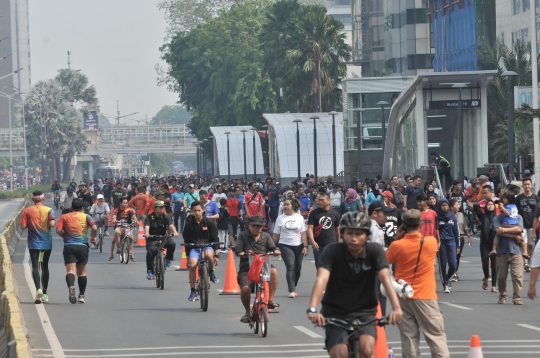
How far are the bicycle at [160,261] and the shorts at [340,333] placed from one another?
39.0 ft

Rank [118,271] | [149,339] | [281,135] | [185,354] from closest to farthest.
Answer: [185,354], [149,339], [118,271], [281,135]

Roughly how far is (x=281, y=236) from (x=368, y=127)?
158ft

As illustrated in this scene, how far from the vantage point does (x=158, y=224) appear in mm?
20156

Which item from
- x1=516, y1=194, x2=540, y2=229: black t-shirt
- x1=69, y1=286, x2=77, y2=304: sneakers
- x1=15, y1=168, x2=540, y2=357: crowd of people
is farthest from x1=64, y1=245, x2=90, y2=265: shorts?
x1=516, y1=194, x2=540, y2=229: black t-shirt

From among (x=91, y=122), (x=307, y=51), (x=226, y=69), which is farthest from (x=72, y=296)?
(x=91, y=122)

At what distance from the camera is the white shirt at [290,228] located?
1731 centimetres

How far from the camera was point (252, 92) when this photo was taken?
283 feet

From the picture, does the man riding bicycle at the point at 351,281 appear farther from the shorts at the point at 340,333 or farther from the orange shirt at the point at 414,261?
the orange shirt at the point at 414,261

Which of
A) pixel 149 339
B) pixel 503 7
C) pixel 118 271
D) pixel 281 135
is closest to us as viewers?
pixel 149 339

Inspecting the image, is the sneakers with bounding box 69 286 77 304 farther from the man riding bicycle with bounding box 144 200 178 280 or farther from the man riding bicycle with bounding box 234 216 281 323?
the man riding bicycle with bounding box 234 216 281 323

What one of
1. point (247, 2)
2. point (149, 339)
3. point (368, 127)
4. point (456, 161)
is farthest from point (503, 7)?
point (149, 339)

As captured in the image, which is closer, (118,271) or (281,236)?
(281,236)

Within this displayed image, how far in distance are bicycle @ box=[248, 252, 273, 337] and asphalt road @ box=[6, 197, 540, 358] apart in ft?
0.45

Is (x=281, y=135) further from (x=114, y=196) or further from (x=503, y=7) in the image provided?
(x=114, y=196)
